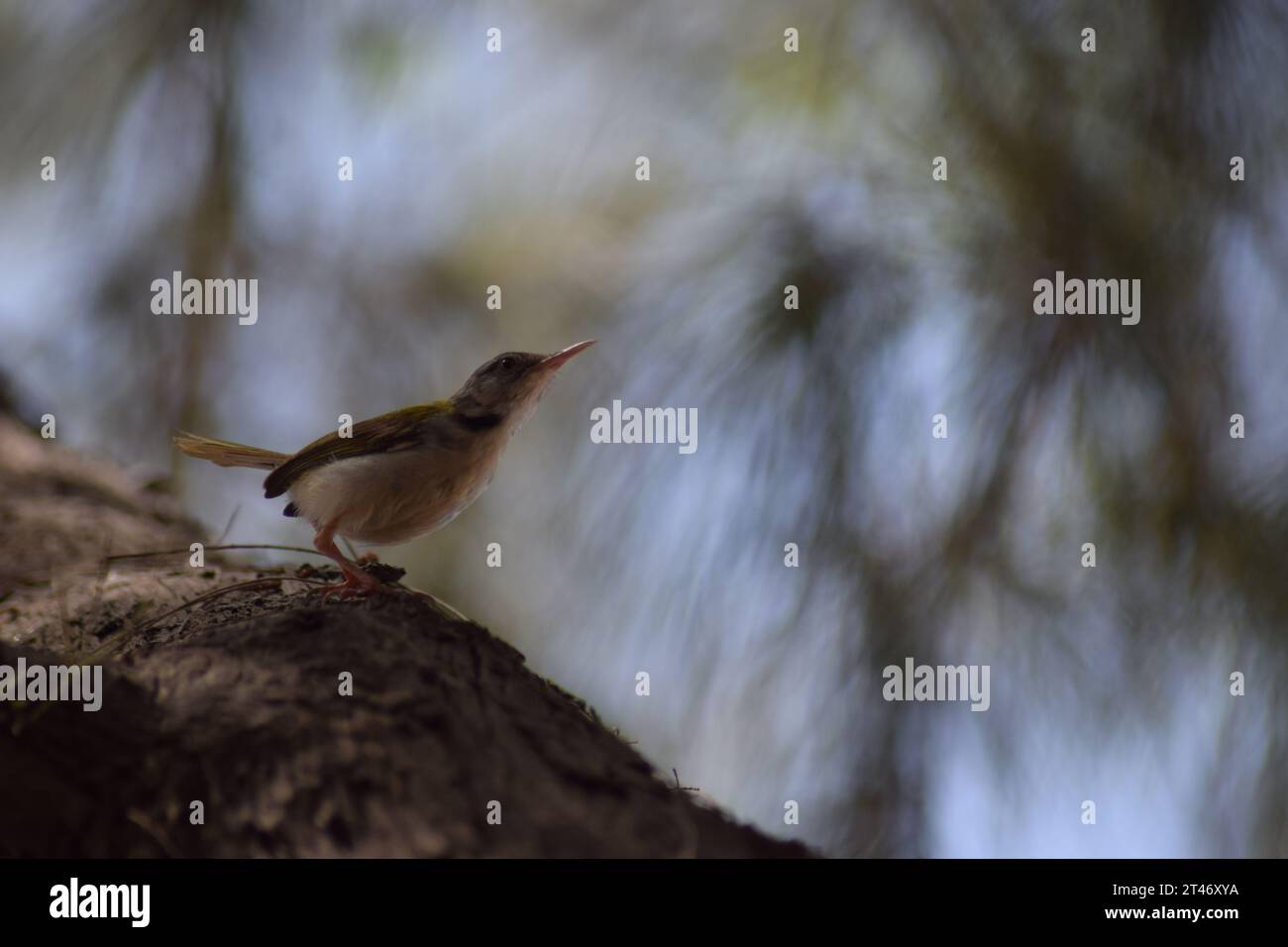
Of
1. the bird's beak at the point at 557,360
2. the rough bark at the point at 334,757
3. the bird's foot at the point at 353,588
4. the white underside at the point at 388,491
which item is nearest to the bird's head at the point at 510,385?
the bird's beak at the point at 557,360

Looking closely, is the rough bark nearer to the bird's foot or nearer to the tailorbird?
the bird's foot

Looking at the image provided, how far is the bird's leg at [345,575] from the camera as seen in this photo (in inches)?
80.4

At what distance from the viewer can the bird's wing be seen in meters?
2.73

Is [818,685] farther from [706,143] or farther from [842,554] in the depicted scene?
[706,143]

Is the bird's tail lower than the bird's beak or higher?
lower

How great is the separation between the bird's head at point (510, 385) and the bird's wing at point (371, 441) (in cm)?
→ 10

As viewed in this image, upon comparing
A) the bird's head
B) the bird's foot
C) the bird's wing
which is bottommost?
the bird's foot

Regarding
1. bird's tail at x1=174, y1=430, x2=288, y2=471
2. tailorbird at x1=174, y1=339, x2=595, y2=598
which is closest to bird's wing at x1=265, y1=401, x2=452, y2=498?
tailorbird at x1=174, y1=339, x2=595, y2=598

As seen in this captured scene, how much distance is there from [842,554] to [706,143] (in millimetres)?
1477

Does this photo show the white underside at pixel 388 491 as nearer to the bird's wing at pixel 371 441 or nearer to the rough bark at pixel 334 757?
the bird's wing at pixel 371 441

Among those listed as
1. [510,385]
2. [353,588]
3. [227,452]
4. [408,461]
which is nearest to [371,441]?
[408,461]

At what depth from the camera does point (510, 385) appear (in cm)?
294

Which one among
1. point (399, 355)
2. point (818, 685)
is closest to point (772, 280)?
point (818, 685)

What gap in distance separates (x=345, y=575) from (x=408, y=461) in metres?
0.37
